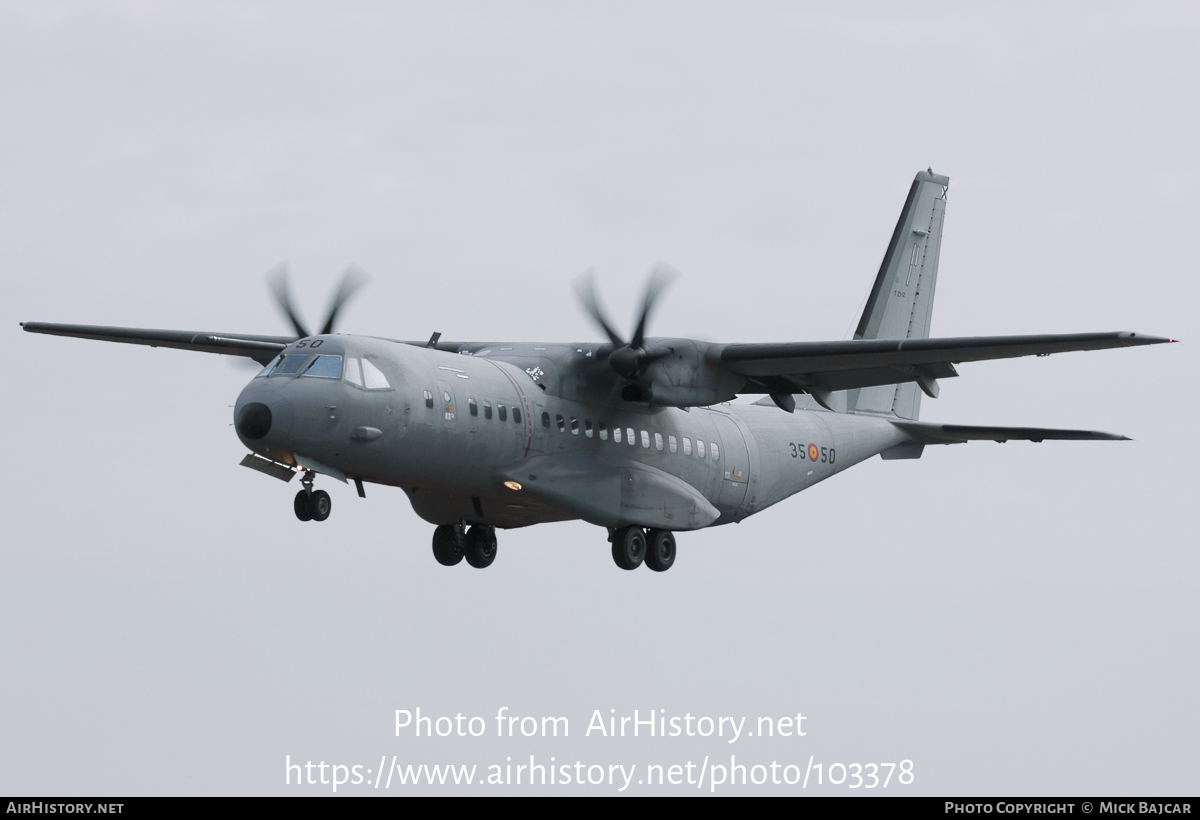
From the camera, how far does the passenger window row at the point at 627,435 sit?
63.6 ft

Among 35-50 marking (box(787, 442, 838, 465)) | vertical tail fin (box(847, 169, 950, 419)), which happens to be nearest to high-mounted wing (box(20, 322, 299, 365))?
35-50 marking (box(787, 442, 838, 465))

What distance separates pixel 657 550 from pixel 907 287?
7971 mm

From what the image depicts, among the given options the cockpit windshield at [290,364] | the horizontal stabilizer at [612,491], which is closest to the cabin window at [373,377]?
the cockpit windshield at [290,364]

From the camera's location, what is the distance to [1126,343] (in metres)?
16.2

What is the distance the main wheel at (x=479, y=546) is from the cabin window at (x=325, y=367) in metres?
4.51

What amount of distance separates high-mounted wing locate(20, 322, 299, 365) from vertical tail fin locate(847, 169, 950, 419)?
962cm

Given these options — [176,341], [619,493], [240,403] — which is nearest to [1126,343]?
[619,493]

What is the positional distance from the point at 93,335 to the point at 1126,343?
14.5 meters

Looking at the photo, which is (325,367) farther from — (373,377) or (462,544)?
(462,544)

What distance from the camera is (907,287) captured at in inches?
1017

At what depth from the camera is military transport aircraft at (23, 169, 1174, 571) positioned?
1695cm

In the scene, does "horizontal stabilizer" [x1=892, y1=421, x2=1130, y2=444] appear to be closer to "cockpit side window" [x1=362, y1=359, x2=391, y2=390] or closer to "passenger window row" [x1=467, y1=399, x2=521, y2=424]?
"passenger window row" [x1=467, y1=399, x2=521, y2=424]

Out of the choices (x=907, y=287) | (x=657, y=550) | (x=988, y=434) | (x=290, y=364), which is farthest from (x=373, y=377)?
(x=907, y=287)

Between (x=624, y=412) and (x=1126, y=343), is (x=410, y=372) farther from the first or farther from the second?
(x=1126, y=343)
